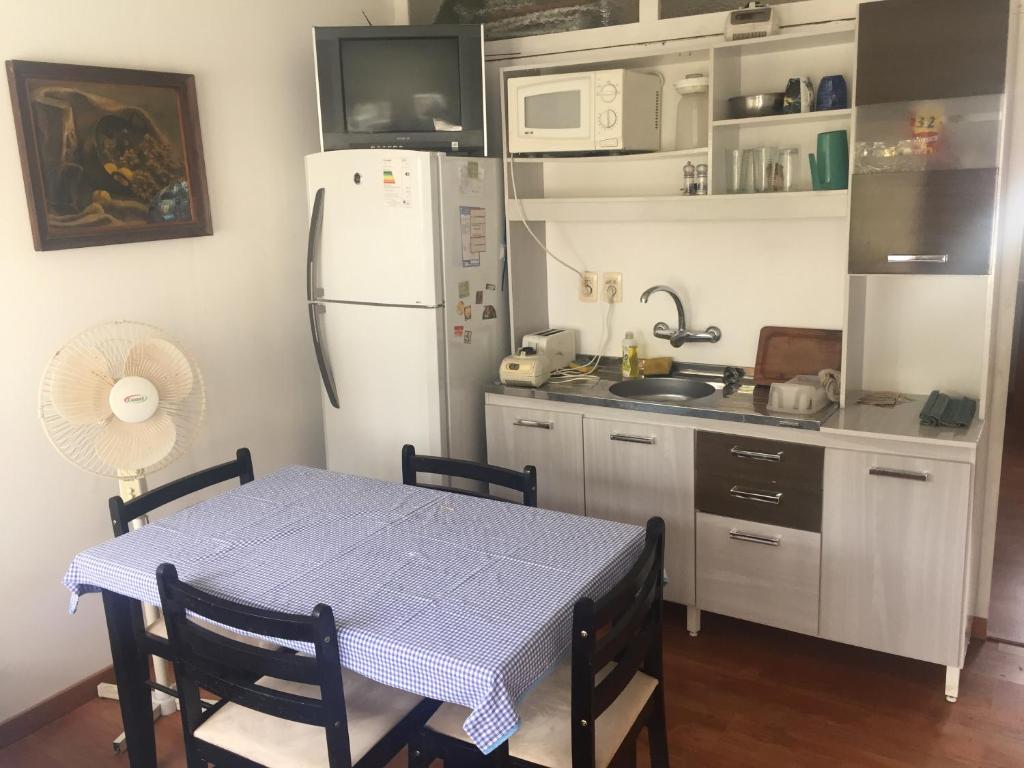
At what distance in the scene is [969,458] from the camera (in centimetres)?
252

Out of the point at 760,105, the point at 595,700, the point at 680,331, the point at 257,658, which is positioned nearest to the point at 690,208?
the point at 760,105

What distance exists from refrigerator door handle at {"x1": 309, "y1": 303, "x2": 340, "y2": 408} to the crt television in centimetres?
63

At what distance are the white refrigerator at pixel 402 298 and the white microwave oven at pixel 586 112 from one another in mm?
246

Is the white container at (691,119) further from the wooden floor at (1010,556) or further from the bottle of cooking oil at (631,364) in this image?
the wooden floor at (1010,556)

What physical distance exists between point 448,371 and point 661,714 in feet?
5.25

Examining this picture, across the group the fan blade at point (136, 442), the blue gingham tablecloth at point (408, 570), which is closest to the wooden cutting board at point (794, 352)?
the blue gingham tablecloth at point (408, 570)

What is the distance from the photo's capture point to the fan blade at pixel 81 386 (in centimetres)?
238

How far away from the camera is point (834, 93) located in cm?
286

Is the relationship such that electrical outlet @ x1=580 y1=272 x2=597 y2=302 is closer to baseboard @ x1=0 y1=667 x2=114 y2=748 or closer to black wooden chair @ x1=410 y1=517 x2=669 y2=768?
black wooden chair @ x1=410 y1=517 x2=669 y2=768

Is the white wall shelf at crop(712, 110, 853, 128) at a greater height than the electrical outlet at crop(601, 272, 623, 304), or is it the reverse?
the white wall shelf at crop(712, 110, 853, 128)

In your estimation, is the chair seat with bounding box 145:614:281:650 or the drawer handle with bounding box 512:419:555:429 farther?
the drawer handle with bounding box 512:419:555:429

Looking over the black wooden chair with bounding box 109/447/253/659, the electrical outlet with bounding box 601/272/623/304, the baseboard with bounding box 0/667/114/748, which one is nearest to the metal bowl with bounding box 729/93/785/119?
the electrical outlet with bounding box 601/272/623/304

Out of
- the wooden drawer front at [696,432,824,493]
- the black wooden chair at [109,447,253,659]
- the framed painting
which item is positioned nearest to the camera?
the black wooden chair at [109,447,253,659]

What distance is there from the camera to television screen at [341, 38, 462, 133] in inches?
133
